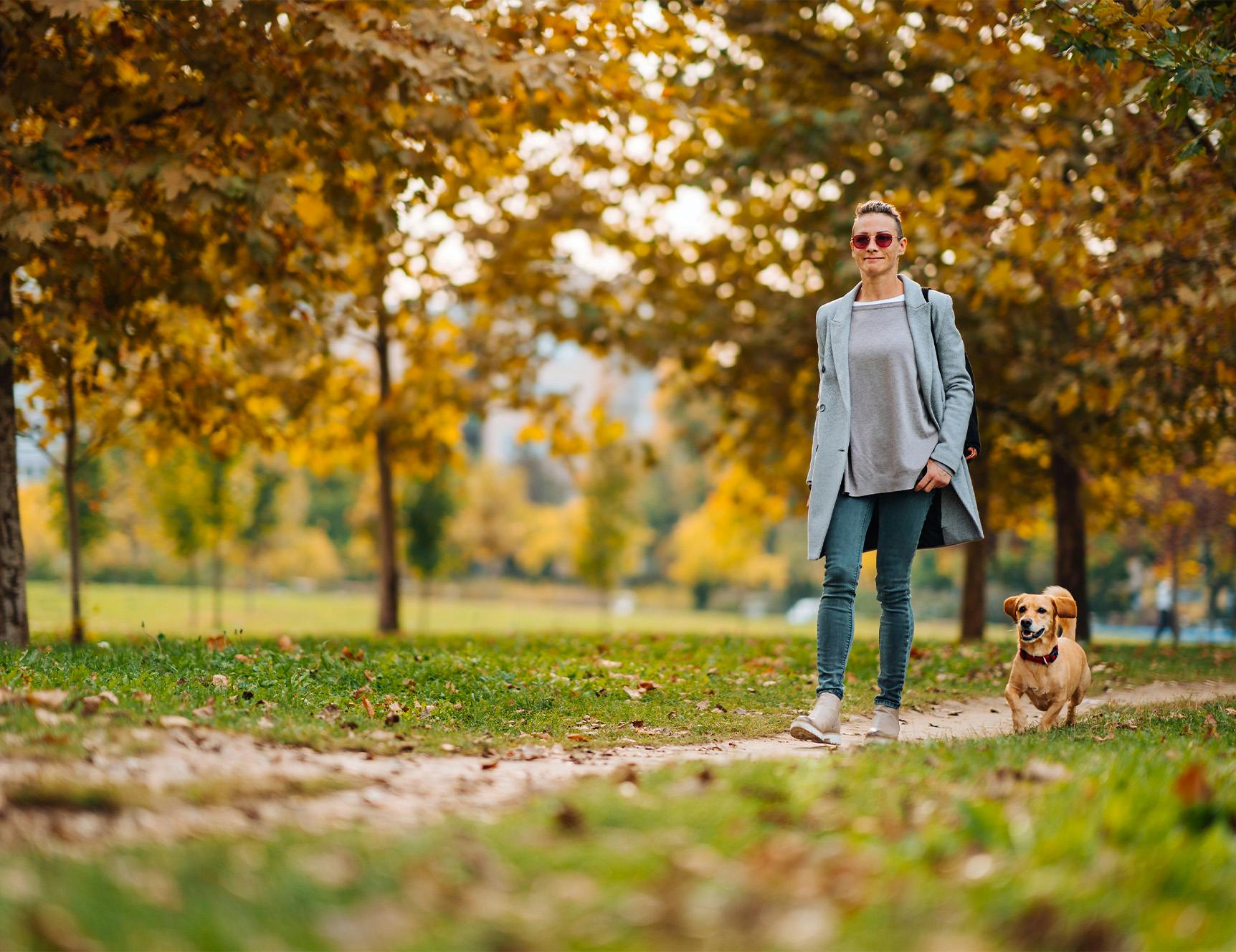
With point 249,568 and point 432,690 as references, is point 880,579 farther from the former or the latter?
point 249,568

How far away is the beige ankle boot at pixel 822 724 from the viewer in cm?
545

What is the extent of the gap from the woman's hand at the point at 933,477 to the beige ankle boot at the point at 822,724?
43.6 inches

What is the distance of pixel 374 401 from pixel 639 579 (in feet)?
226

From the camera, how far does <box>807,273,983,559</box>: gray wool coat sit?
543 centimetres

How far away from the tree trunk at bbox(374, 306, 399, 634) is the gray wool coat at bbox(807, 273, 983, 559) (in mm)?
10444

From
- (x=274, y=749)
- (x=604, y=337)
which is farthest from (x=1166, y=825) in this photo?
(x=604, y=337)

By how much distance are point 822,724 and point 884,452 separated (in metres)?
1.33

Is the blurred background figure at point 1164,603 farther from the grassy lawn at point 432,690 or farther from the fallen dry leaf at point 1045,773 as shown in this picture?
the fallen dry leaf at point 1045,773

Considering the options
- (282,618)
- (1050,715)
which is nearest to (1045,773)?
(1050,715)

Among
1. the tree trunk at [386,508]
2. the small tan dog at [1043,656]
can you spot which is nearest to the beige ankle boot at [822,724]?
the small tan dog at [1043,656]

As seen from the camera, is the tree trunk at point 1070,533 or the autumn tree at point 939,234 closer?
the autumn tree at point 939,234

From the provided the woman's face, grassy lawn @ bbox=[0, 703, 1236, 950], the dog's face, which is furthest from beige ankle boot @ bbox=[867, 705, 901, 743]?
the woman's face

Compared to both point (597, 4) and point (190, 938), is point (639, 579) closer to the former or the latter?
point (597, 4)

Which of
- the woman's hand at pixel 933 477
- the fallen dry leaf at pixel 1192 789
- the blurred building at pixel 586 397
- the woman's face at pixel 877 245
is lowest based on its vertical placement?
the fallen dry leaf at pixel 1192 789
